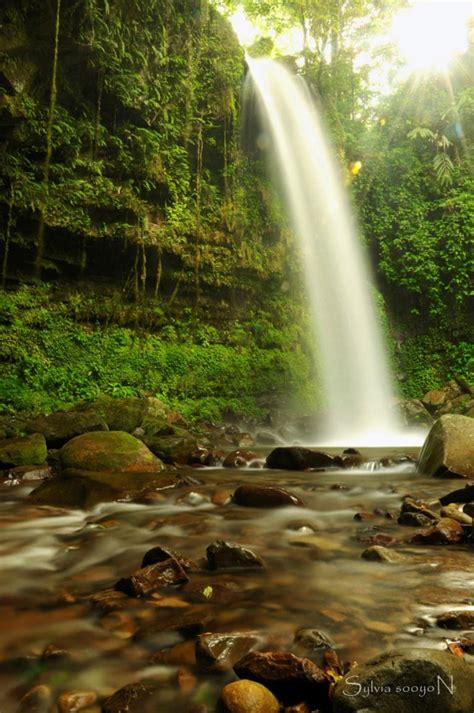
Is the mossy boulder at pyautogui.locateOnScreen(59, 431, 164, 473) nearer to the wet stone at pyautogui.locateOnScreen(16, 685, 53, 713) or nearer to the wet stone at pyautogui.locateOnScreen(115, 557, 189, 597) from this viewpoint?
the wet stone at pyautogui.locateOnScreen(115, 557, 189, 597)

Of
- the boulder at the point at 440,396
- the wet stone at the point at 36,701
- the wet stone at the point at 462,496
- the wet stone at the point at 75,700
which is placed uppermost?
the boulder at the point at 440,396

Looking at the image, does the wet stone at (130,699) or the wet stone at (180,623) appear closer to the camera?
the wet stone at (130,699)

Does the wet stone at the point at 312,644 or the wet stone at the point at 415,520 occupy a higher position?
the wet stone at the point at 415,520

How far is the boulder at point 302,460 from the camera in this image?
22.6 feet

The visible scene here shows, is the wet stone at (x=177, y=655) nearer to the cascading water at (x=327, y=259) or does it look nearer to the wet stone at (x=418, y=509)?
the wet stone at (x=418, y=509)

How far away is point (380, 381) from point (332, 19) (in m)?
16.6

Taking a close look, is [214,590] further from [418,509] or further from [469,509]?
[469,509]

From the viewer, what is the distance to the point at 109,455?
19.0 ft

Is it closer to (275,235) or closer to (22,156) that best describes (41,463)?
(22,156)

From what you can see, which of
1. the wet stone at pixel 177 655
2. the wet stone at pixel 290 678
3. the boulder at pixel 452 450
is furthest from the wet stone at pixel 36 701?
the boulder at pixel 452 450

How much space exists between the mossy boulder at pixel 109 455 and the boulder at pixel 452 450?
346 cm

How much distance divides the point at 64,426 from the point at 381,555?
6026mm

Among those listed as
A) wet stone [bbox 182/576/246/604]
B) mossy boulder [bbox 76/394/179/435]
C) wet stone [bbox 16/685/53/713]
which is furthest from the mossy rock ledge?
wet stone [bbox 16/685/53/713]

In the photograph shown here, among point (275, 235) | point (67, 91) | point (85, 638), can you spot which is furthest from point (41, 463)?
point (275, 235)
